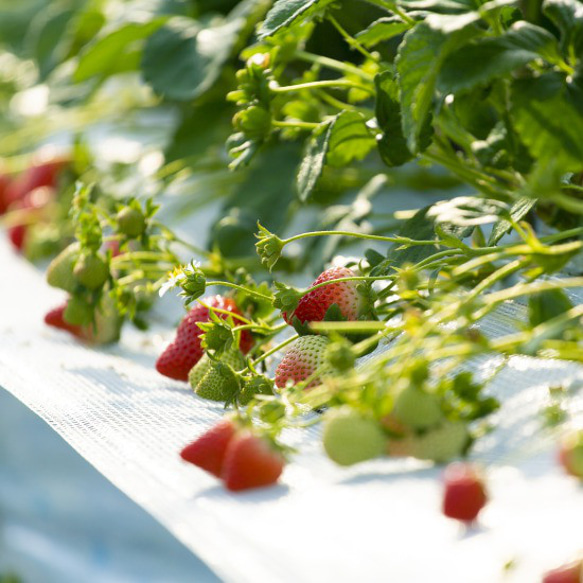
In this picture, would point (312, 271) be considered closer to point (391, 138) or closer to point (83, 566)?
point (391, 138)

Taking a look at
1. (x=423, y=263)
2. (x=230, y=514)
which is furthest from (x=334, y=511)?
(x=423, y=263)

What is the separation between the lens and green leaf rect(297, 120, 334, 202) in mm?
551

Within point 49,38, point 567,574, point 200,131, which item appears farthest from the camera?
point 49,38

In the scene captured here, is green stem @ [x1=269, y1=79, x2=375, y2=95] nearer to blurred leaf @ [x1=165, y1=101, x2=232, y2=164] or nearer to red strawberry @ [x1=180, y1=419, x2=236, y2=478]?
red strawberry @ [x1=180, y1=419, x2=236, y2=478]

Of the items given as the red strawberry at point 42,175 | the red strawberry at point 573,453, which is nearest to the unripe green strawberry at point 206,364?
the red strawberry at point 573,453

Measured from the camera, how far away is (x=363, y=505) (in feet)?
1.24

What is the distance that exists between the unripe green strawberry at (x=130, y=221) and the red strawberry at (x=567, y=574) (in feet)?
1.26

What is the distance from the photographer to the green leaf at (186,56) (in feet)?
2.54

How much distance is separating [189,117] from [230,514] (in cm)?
62

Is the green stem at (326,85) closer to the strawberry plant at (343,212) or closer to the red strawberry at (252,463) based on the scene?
the strawberry plant at (343,212)

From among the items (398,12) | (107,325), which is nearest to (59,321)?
(107,325)

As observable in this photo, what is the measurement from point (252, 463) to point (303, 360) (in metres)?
0.10

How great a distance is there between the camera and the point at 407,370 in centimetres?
36

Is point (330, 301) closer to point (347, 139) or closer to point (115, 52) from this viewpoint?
point (347, 139)
